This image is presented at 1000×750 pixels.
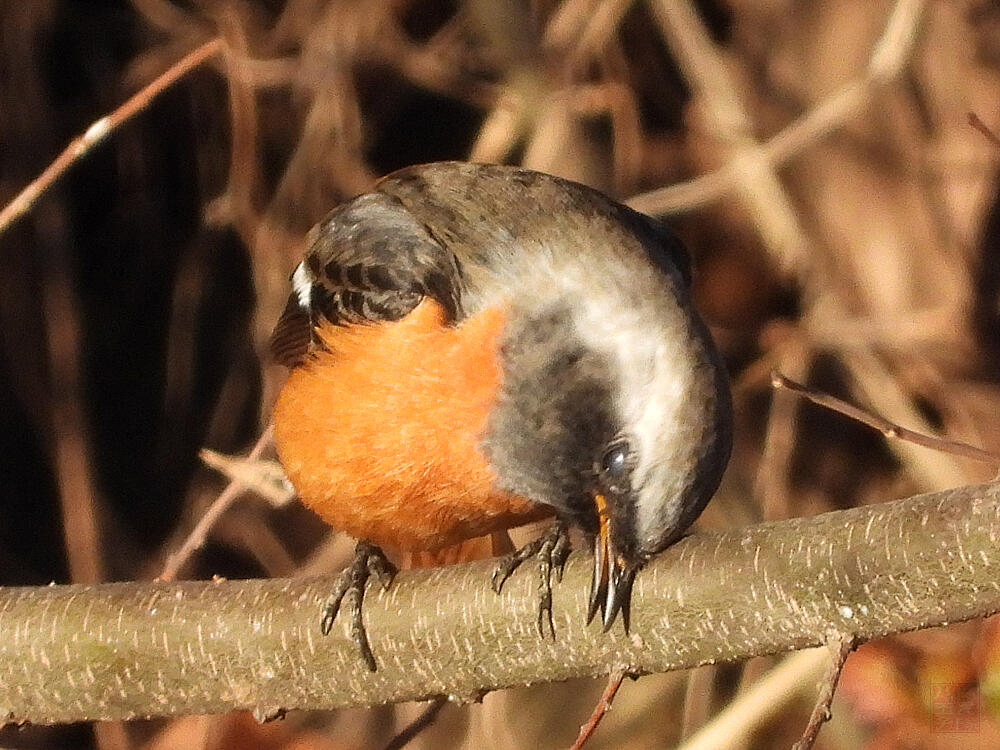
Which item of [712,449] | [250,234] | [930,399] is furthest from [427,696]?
[930,399]

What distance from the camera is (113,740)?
161 inches

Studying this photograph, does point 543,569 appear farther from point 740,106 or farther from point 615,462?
point 740,106

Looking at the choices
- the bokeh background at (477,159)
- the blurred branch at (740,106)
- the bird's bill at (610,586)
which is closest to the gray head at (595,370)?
the bird's bill at (610,586)

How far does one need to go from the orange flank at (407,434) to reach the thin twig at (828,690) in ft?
2.16

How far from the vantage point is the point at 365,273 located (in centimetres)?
245

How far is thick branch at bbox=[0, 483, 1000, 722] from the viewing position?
5.13 feet

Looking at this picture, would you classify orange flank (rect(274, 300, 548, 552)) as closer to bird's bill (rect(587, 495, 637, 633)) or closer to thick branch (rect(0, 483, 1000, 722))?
thick branch (rect(0, 483, 1000, 722))

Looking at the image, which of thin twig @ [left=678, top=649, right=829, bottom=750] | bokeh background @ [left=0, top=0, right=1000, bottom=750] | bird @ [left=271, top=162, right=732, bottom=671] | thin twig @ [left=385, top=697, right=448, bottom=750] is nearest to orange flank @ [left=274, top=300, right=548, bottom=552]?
bird @ [left=271, top=162, right=732, bottom=671]

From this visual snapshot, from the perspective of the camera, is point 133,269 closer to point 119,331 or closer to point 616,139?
point 119,331

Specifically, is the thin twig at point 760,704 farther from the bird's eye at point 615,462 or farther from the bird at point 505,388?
the bird's eye at point 615,462

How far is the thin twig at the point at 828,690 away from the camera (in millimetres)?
1477

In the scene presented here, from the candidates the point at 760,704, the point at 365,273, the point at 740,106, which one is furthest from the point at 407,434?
the point at 740,106

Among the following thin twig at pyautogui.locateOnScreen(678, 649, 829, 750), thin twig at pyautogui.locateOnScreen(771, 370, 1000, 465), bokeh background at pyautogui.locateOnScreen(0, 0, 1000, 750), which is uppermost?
thin twig at pyautogui.locateOnScreen(771, 370, 1000, 465)

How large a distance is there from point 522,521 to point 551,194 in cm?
62
